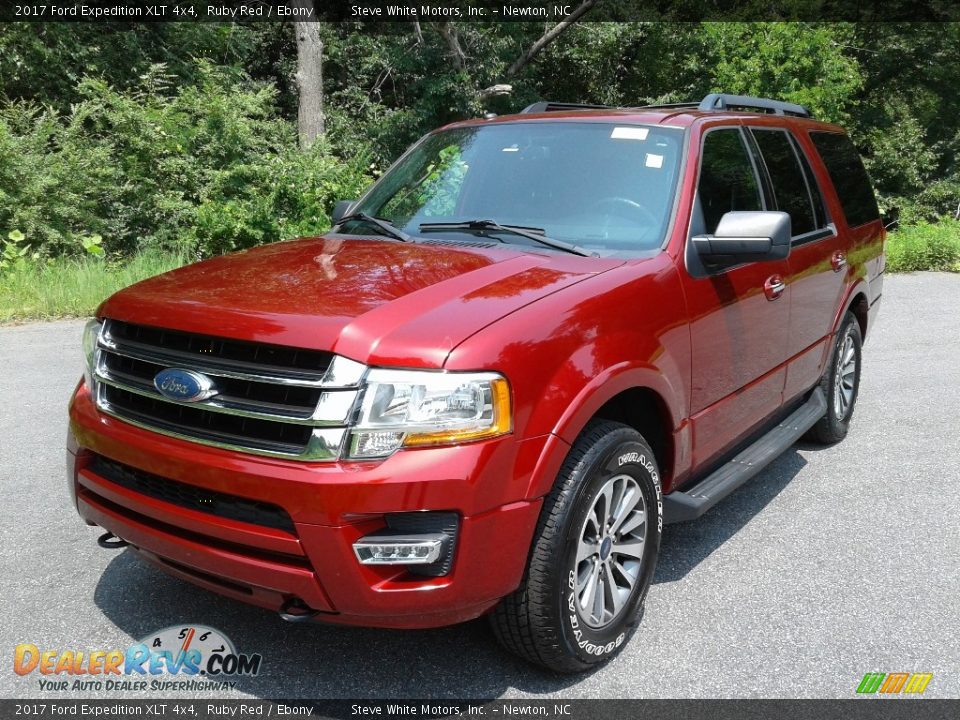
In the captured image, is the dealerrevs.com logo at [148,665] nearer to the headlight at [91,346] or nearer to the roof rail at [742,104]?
the headlight at [91,346]

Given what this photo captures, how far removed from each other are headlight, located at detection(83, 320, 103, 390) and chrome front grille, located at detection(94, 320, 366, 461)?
0.26m

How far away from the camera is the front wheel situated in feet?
9.42

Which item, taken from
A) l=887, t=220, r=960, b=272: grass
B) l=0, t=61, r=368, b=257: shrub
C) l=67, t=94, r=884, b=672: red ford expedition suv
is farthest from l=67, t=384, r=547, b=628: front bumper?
l=887, t=220, r=960, b=272: grass

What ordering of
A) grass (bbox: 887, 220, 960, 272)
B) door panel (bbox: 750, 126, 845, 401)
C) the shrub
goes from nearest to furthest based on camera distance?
door panel (bbox: 750, 126, 845, 401), the shrub, grass (bbox: 887, 220, 960, 272)

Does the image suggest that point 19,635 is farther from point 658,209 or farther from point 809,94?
point 809,94

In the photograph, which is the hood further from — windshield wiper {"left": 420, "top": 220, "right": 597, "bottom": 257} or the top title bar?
the top title bar

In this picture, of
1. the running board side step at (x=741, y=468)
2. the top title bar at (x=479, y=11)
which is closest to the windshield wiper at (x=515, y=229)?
the running board side step at (x=741, y=468)

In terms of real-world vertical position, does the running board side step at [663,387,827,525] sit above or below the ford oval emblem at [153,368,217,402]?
below

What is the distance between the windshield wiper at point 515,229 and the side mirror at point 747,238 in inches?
19.5

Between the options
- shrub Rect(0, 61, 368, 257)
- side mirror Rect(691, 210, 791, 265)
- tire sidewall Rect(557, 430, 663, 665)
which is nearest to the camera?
tire sidewall Rect(557, 430, 663, 665)

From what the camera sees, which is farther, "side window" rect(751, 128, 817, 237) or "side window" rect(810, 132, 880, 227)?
"side window" rect(810, 132, 880, 227)

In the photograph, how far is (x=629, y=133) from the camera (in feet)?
13.5

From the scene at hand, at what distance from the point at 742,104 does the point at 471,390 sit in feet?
10.6

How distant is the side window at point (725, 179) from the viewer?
3.97 metres
